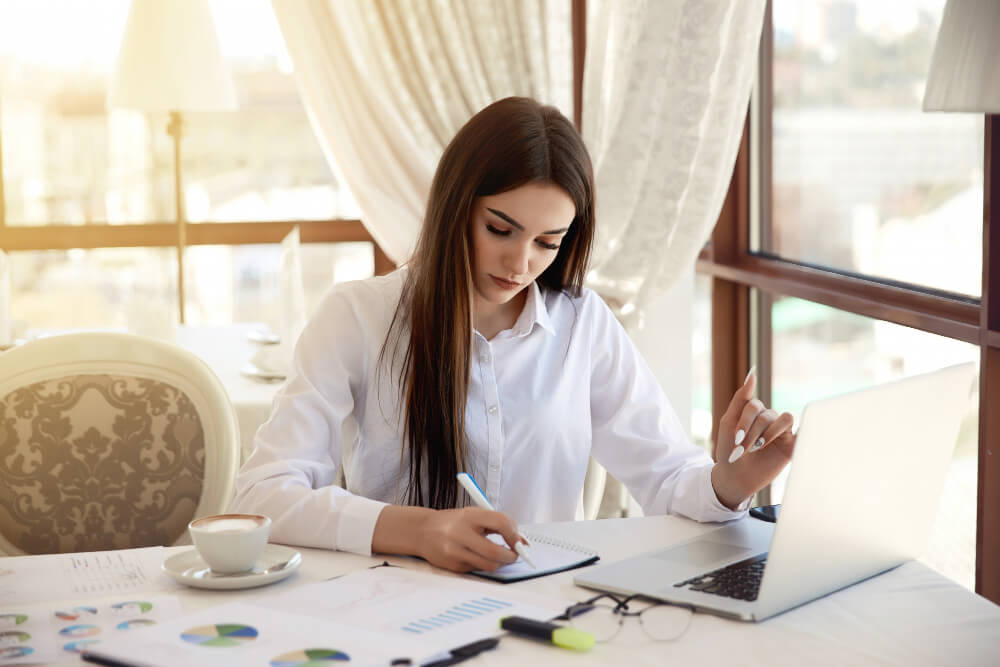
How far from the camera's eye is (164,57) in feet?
11.1

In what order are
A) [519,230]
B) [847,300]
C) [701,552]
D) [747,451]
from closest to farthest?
1. [701,552]
2. [747,451]
3. [519,230]
4. [847,300]

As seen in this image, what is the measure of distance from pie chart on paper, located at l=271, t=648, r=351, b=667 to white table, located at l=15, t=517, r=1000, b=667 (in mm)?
117

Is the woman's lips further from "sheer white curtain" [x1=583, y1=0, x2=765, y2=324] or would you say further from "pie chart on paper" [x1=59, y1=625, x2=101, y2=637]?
"sheer white curtain" [x1=583, y1=0, x2=765, y2=324]

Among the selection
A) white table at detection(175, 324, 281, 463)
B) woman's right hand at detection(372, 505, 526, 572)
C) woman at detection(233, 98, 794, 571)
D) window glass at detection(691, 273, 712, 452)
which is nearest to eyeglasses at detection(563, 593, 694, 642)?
woman's right hand at detection(372, 505, 526, 572)

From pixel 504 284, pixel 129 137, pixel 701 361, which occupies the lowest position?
pixel 701 361

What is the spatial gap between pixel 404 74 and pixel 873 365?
1728 mm

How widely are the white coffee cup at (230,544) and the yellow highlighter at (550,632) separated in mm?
298

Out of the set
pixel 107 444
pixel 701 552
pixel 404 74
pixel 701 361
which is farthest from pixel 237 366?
pixel 701 552

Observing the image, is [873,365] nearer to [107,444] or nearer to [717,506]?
[717,506]

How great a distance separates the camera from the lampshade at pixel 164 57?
339cm

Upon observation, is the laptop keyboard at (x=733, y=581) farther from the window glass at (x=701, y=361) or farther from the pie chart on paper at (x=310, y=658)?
the window glass at (x=701, y=361)

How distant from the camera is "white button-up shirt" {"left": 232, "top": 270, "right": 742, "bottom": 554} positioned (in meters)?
1.50

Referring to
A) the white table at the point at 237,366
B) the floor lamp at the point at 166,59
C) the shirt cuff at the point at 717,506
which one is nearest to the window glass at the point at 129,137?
the floor lamp at the point at 166,59

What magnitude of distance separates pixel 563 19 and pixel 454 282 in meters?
2.09
